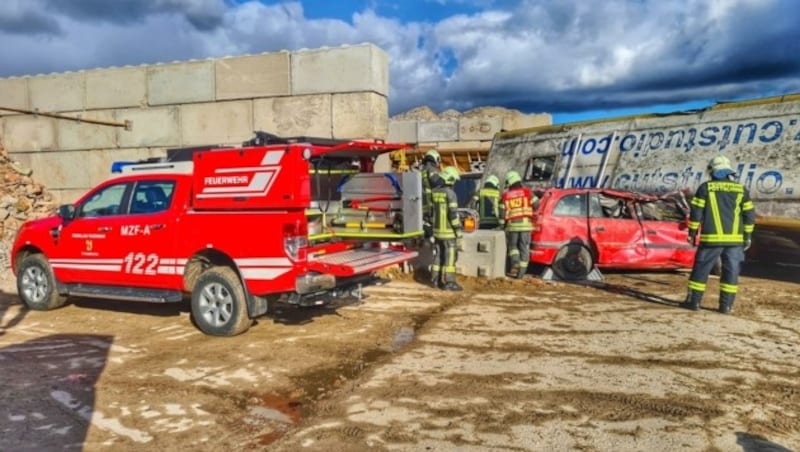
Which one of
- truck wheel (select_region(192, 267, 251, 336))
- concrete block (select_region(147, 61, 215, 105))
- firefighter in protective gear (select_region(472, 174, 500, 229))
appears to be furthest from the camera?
concrete block (select_region(147, 61, 215, 105))

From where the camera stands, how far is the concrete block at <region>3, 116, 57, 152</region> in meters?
12.9

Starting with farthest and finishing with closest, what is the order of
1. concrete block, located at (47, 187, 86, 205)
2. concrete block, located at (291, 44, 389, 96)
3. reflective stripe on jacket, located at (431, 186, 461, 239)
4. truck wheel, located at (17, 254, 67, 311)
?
1. concrete block, located at (47, 187, 86, 205)
2. concrete block, located at (291, 44, 389, 96)
3. reflective stripe on jacket, located at (431, 186, 461, 239)
4. truck wheel, located at (17, 254, 67, 311)

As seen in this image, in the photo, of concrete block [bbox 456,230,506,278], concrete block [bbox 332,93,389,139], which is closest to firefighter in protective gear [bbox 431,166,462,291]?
concrete block [bbox 456,230,506,278]

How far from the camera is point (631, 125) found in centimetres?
1277

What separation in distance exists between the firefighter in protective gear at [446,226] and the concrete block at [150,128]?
18.8ft

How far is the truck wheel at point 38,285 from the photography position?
7965 mm

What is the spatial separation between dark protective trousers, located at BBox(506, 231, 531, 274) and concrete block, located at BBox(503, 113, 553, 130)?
14.4 m

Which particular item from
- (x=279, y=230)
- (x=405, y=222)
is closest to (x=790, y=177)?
(x=405, y=222)

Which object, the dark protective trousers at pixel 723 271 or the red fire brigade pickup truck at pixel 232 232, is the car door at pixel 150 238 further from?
the dark protective trousers at pixel 723 271

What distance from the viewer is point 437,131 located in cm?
2278

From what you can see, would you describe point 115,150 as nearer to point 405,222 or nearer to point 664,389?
point 405,222

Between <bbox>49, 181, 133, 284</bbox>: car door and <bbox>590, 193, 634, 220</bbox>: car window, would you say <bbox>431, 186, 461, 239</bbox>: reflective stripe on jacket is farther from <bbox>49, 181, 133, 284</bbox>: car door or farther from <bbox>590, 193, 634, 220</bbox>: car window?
<bbox>49, 181, 133, 284</bbox>: car door

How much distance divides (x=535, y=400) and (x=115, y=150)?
35.2 ft

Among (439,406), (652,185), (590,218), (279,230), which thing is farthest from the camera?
(652,185)
